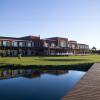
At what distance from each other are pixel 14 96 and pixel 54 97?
7.74 feet

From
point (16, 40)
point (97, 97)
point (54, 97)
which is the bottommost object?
point (54, 97)

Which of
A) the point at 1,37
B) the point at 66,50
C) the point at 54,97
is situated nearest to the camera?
the point at 54,97

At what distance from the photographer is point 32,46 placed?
68.6 m

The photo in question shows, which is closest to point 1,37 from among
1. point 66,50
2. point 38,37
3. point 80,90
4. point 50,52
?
point 38,37

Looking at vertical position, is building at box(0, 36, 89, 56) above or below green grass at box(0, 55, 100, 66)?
above

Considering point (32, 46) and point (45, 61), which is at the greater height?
point (32, 46)

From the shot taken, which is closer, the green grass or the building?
the green grass

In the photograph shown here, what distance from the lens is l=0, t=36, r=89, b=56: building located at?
2462 inches

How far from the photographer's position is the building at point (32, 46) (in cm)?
6253

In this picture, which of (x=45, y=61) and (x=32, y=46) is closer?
(x=45, y=61)

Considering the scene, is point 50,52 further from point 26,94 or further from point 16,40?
point 26,94

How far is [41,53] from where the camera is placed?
70000 mm

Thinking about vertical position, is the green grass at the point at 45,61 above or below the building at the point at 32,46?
below

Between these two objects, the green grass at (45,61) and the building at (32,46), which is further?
the building at (32,46)
